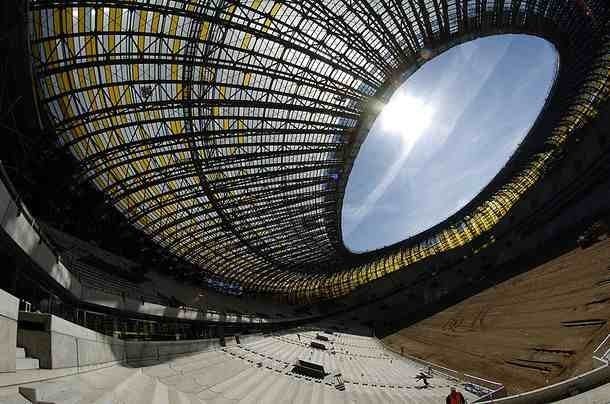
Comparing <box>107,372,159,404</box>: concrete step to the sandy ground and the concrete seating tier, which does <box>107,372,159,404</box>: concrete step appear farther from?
the sandy ground

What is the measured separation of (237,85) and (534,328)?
23.7 m

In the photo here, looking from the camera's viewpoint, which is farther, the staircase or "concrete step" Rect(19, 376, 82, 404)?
the staircase

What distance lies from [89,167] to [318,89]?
18380 mm

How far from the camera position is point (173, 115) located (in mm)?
26234

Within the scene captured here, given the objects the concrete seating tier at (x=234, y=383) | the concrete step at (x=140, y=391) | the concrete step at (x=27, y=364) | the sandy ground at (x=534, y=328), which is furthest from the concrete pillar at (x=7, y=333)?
the sandy ground at (x=534, y=328)

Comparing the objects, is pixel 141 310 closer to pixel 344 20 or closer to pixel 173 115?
pixel 173 115

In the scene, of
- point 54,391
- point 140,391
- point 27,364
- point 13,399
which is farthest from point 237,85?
point 13,399

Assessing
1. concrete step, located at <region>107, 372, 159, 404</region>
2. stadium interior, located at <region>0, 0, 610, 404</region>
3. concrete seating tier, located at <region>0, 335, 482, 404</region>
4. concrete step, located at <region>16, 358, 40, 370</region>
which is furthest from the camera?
stadium interior, located at <region>0, 0, 610, 404</region>

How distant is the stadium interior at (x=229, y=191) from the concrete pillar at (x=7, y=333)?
44 millimetres

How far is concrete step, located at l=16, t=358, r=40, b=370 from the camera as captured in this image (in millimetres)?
7858

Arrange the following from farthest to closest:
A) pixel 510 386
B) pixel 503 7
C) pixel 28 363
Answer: pixel 503 7, pixel 510 386, pixel 28 363

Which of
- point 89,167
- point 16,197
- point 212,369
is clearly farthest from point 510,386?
point 89,167

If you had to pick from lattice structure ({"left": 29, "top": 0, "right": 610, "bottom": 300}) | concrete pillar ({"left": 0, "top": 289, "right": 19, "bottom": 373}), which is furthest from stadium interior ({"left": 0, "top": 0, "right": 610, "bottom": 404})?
lattice structure ({"left": 29, "top": 0, "right": 610, "bottom": 300})

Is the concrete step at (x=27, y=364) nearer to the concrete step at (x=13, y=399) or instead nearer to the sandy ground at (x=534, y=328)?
the concrete step at (x=13, y=399)
